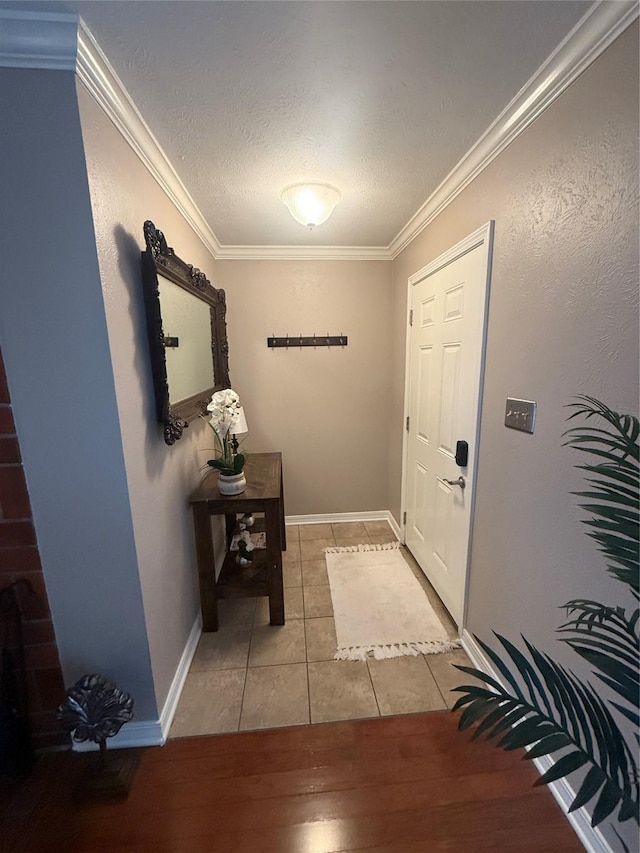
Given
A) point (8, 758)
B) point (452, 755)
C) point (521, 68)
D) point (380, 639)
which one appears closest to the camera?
point (521, 68)

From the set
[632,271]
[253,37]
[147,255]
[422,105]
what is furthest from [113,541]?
[422,105]

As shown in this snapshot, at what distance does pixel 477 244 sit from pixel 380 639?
201cm

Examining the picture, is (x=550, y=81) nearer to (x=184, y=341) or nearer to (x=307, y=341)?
(x=184, y=341)

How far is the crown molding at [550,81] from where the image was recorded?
2.84ft

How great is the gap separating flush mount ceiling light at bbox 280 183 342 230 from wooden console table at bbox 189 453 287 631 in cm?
148

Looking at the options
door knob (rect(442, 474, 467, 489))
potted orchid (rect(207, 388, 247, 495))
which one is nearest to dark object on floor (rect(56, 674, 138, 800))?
potted orchid (rect(207, 388, 247, 495))

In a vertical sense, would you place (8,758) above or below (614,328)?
below

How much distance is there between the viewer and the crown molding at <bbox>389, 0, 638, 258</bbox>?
87 centimetres

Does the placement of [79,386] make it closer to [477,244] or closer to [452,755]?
[477,244]

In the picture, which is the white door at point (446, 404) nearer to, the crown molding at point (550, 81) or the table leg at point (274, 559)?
the crown molding at point (550, 81)

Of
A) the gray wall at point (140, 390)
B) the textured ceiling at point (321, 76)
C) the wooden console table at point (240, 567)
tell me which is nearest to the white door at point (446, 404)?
the textured ceiling at point (321, 76)

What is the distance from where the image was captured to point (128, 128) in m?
1.23

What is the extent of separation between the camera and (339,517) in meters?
3.15

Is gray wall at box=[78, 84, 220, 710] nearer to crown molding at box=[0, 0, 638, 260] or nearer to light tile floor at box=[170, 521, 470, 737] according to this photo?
crown molding at box=[0, 0, 638, 260]
